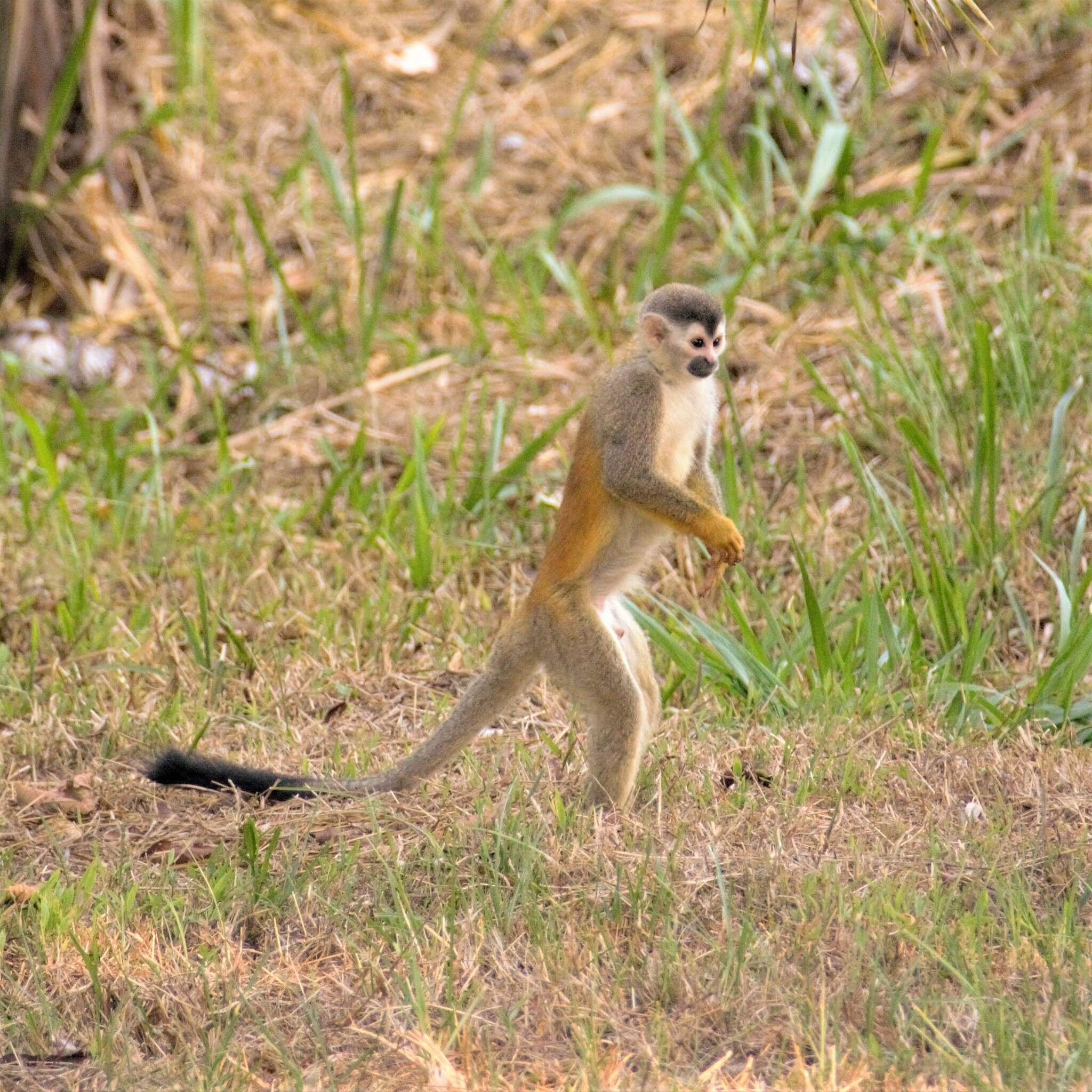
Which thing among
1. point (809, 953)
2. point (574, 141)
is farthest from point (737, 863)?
point (574, 141)

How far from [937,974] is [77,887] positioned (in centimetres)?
183

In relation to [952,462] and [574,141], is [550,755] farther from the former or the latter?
[574,141]

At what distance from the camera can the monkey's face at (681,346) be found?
392 cm

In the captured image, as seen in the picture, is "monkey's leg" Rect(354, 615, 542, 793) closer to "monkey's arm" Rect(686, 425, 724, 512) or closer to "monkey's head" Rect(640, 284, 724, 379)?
"monkey's arm" Rect(686, 425, 724, 512)

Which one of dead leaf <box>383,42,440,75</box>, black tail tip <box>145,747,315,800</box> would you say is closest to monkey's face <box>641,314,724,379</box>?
black tail tip <box>145,747,315,800</box>

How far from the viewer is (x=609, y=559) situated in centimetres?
410

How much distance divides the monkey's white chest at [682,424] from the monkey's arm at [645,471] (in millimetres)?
45

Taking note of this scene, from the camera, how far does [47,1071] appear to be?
3.02 meters

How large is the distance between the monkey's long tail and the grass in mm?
77

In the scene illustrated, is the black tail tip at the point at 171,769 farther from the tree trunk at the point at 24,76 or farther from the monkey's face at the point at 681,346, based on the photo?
the tree trunk at the point at 24,76

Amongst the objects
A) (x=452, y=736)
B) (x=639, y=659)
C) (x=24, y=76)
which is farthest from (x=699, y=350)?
(x=24, y=76)

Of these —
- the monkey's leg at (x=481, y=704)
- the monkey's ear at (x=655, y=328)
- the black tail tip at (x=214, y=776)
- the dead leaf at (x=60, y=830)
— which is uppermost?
the monkey's ear at (x=655, y=328)

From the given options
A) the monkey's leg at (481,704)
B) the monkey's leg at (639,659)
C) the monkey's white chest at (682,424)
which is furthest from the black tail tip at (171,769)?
the monkey's white chest at (682,424)

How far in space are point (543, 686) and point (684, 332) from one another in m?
1.42
